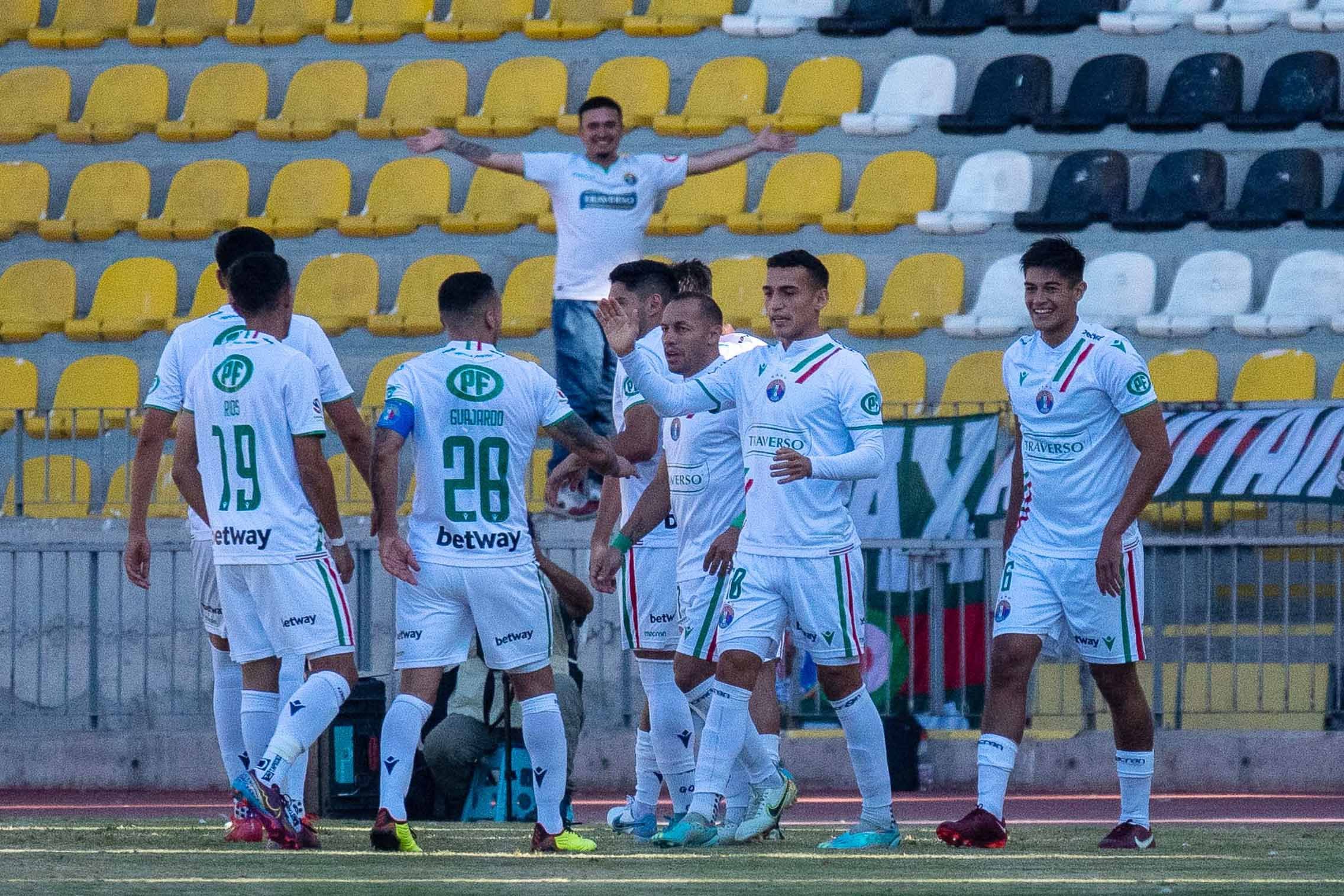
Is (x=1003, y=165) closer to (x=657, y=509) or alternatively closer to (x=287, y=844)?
(x=657, y=509)

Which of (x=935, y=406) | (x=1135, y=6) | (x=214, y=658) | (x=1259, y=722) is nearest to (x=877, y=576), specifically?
(x=935, y=406)

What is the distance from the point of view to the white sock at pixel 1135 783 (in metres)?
6.91

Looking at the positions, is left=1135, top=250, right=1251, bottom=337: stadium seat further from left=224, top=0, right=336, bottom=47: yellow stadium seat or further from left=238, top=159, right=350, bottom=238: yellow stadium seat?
left=224, top=0, right=336, bottom=47: yellow stadium seat

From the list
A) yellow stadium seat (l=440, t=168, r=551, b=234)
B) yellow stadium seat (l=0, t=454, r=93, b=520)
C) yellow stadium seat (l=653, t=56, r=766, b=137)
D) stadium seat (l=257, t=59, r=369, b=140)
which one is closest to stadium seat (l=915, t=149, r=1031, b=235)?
yellow stadium seat (l=653, t=56, r=766, b=137)

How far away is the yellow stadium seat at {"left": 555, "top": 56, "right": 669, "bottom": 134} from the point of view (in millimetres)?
15430

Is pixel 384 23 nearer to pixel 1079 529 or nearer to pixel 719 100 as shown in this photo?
pixel 719 100

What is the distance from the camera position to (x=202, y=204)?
15906mm

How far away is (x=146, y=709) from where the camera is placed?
433 inches

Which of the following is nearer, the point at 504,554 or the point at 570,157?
the point at 504,554

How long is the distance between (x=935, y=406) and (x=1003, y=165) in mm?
4035

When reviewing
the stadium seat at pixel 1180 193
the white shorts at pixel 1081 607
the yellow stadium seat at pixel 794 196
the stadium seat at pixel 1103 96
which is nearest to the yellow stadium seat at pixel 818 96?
the yellow stadium seat at pixel 794 196

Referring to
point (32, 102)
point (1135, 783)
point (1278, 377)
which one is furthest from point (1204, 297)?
point (32, 102)

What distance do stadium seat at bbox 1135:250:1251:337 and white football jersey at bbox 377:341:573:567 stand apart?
25.7 feet

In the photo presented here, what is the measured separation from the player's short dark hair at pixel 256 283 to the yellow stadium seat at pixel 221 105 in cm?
981
